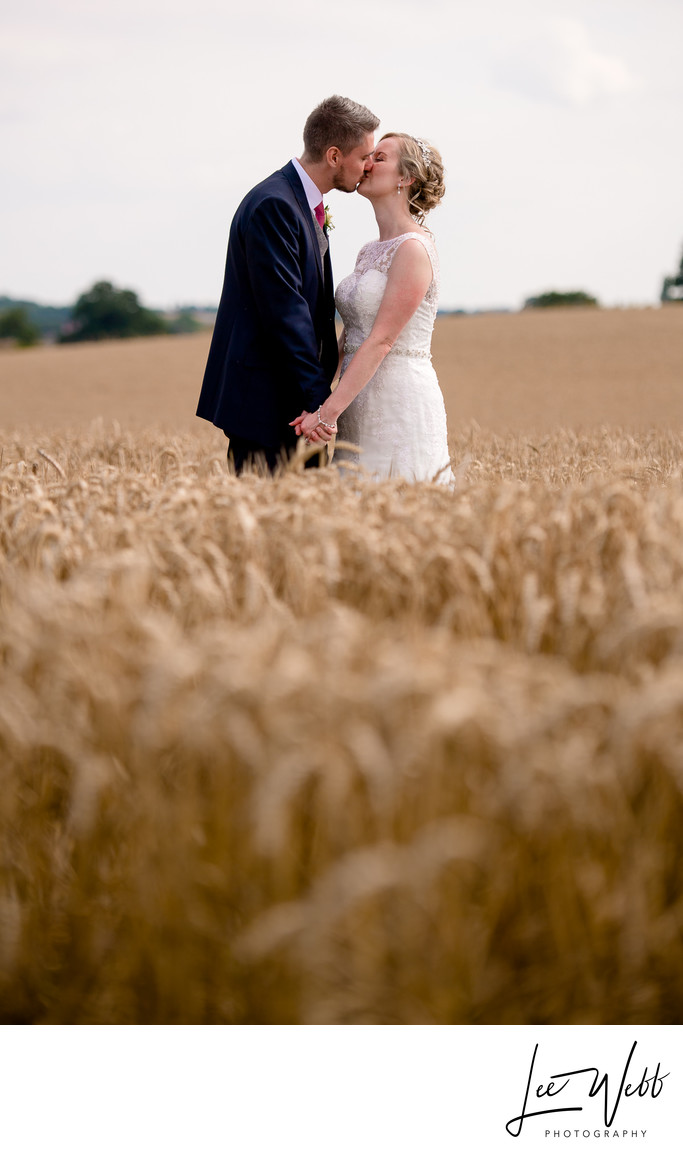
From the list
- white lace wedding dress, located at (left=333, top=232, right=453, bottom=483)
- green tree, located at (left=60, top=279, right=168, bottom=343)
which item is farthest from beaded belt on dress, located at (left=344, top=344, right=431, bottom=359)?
green tree, located at (left=60, top=279, right=168, bottom=343)

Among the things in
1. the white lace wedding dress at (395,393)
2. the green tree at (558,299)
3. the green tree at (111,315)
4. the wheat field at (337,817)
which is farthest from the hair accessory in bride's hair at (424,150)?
the green tree at (111,315)

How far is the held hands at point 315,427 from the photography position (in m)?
4.64

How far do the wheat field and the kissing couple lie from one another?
105 inches

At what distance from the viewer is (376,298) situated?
16.1 ft

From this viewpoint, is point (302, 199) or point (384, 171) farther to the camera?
point (384, 171)

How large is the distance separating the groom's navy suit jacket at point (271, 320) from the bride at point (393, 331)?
0.13m

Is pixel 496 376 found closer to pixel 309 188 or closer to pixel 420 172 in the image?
pixel 420 172

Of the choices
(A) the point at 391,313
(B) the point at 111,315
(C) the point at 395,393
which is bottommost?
(C) the point at 395,393

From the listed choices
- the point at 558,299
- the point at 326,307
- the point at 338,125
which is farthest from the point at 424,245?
the point at 558,299

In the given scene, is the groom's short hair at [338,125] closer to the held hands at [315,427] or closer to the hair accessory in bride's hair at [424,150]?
the hair accessory in bride's hair at [424,150]

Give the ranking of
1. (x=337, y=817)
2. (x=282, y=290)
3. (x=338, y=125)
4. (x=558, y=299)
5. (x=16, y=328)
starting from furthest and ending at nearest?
(x=16, y=328) → (x=558, y=299) → (x=338, y=125) → (x=282, y=290) → (x=337, y=817)

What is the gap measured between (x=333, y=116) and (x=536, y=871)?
4.03m

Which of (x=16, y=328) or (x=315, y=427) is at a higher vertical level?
(x=16, y=328)

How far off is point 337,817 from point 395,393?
12.6 ft
